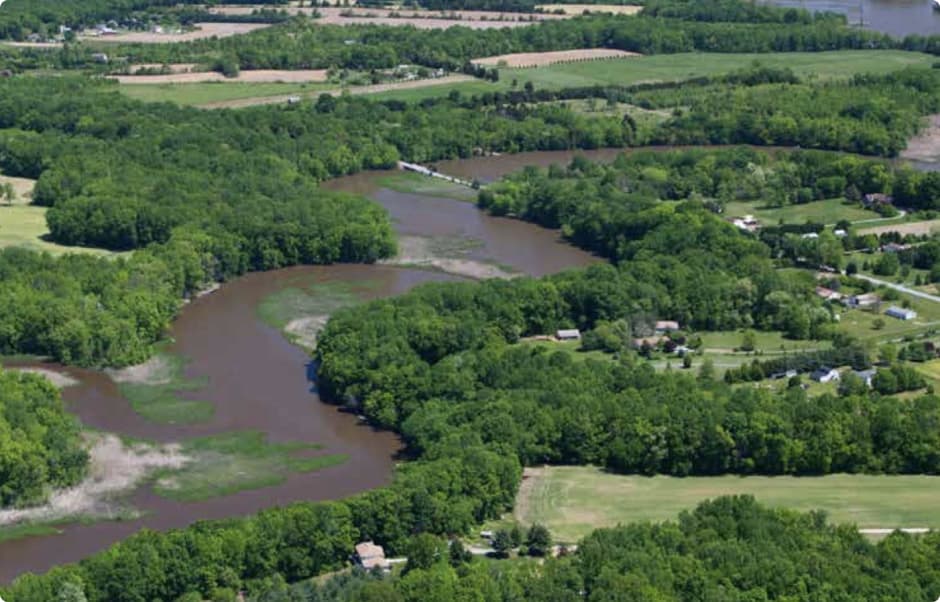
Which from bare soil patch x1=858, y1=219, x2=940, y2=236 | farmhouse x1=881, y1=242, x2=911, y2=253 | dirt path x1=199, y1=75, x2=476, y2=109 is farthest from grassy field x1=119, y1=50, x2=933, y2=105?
farmhouse x1=881, y1=242, x2=911, y2=253

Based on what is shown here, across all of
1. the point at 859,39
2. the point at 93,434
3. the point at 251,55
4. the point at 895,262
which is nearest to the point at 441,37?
the point at 251,55

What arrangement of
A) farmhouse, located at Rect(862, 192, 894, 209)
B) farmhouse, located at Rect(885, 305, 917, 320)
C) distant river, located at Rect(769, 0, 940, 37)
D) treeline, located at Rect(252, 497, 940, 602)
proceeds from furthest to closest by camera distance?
distant river, located at Rect(769, 0, 940, 37)
farmhouse, located at Rect(862, 192, 894, 209)
farmhouse, located at Rect(885, 305, 917, 320)
treeline, located at Rect(252, 497, 940, 602)

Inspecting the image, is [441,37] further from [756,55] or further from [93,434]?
[93,434]

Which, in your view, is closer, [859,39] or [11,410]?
[11,410]

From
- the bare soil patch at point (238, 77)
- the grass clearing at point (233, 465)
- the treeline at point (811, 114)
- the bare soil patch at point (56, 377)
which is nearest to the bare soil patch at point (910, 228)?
the treeline at point (811, 114)

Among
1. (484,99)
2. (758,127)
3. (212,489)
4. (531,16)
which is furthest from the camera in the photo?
Result: (531,16)

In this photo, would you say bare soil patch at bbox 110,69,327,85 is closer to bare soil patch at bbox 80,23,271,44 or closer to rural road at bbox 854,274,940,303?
bare soil patch at bbox 80,23,271,44
